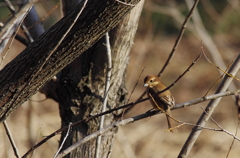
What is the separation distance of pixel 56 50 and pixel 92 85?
0.91m

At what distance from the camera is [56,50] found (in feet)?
7.41

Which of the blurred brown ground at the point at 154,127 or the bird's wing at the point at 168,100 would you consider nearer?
the bird's wing at the point at 168,100

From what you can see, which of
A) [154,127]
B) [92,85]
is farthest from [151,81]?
[154,127]

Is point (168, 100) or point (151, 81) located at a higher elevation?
point (151, 81)

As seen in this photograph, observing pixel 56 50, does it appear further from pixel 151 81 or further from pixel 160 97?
pixel 151 81

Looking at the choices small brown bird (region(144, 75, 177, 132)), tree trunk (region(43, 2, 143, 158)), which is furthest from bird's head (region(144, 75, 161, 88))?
tree trunk (region(43, 2, 143, 158))

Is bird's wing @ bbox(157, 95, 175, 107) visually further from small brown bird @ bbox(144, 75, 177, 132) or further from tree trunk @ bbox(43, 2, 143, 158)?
tree trunk @ bbox(43, 2, 143, 158)

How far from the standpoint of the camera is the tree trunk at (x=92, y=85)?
10.0ft

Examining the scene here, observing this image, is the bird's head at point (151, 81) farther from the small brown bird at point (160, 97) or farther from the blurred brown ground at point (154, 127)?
the blurred brown ground at point (154, 127)

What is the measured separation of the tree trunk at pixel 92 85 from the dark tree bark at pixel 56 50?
29.6 inches

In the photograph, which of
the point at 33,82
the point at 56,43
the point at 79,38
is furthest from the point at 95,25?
the point at 33,82

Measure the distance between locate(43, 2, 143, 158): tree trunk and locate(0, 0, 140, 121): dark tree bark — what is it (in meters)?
0.75

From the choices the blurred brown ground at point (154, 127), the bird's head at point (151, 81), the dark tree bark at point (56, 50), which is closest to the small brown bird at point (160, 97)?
the bird's head at point (151, 81)

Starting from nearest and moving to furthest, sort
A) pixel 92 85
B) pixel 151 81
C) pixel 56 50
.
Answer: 1. pixel 56 50
2. pixel 92 85
3. pixel 151 81
